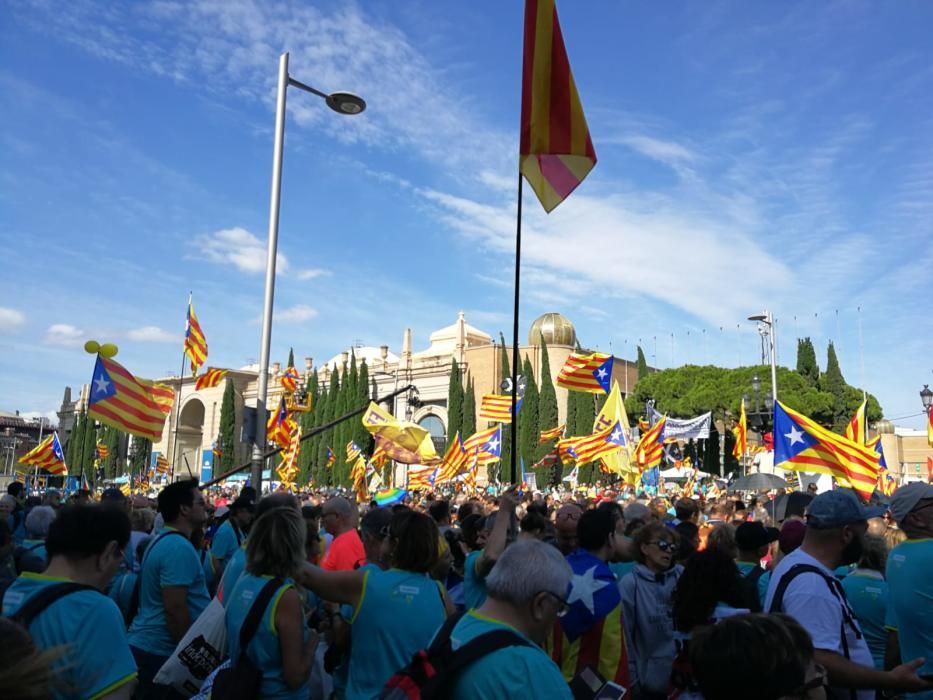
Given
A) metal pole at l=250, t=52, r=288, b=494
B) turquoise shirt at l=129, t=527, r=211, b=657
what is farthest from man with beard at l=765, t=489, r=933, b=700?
metal pole at l=250, t=52, r=288, b=494

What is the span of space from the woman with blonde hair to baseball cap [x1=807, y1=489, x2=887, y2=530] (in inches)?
102

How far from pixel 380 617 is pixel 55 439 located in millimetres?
22162

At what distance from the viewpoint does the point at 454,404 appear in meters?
58.6

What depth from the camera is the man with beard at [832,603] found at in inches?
134

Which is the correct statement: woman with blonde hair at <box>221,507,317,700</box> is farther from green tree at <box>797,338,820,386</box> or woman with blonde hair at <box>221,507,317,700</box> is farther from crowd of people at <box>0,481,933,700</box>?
green tree at <box>797,338,820,386</box>

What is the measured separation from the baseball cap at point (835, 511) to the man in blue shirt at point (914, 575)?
207 mm

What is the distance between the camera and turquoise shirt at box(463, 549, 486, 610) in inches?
190

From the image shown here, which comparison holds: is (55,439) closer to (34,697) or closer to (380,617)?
(380,617)

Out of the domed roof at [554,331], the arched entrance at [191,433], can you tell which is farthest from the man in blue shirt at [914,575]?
the arched entrance at [191,433]

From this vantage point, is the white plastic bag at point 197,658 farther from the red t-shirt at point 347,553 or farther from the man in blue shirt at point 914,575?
the man in blue shirt at point 914,575

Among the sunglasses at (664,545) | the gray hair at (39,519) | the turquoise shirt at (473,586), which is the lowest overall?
the turquoise shirt at (473,586)

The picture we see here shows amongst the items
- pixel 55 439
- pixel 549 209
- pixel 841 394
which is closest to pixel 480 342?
pixel 841 394

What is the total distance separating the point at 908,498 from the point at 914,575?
400mm

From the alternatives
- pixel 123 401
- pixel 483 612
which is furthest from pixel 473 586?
pixel 123 401
